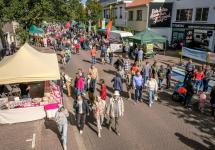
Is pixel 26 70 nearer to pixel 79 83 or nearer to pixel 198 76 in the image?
pixel 79 83

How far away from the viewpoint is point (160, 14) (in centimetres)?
3234

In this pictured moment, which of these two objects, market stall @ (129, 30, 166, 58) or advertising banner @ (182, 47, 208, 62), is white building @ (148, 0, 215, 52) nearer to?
advertising banner @ (182, 47, 208, 62)

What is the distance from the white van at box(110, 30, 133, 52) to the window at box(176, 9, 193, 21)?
6.78m

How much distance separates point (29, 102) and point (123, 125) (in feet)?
14.7

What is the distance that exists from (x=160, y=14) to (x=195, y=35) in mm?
6443

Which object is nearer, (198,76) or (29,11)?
(198,76)

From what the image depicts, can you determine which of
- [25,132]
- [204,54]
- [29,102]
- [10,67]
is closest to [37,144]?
[25,132]

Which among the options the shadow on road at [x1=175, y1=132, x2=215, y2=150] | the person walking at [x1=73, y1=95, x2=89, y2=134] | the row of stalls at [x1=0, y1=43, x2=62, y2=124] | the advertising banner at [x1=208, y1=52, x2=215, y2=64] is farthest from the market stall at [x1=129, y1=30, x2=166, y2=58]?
the person walking at [x1=73, y1=95, x2=89, y2=134]

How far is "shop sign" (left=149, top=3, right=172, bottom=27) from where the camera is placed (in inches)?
1254

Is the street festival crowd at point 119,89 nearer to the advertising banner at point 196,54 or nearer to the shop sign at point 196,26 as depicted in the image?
the advertising banner at point 196,54

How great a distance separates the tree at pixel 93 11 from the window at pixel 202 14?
885 inches

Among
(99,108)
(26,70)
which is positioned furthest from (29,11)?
(99,108)

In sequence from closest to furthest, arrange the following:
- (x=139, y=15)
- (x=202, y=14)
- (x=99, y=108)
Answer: (x=99, y=108)
(x=202, y=14)
(x=139, y=15)

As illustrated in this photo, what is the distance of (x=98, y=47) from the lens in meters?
31.1
